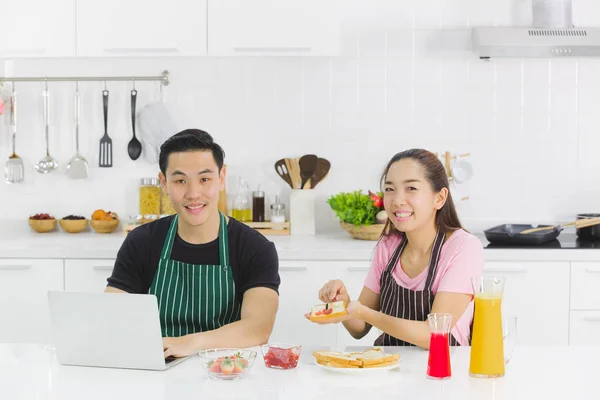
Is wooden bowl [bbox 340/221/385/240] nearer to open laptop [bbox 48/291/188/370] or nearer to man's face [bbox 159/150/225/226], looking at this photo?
man's face [bbox 159/150/225/226]

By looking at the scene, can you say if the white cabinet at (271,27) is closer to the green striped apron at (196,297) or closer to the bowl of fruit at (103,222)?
the bowl of fruit at (103,222)

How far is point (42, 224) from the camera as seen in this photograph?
164 inches

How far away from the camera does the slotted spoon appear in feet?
13.8

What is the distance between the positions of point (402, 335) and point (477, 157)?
7.30 feet

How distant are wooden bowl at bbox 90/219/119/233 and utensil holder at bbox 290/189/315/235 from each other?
0.87 m

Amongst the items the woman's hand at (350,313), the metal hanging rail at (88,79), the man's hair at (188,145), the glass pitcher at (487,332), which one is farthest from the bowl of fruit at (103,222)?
the glass pitcher at (487,332)

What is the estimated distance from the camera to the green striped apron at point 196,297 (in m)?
2.43

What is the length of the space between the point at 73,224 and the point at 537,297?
2.21 m

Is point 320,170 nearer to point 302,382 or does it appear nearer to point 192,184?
point 192,184

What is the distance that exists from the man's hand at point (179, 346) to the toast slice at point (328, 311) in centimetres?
30

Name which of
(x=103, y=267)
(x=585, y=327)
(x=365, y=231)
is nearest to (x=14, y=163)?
(x=103, y=267)

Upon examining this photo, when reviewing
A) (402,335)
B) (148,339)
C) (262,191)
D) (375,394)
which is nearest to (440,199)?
(402,335)

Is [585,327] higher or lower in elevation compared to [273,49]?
lower

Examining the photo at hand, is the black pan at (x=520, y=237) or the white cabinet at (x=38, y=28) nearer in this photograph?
the black pan at (x=520, y=237)
